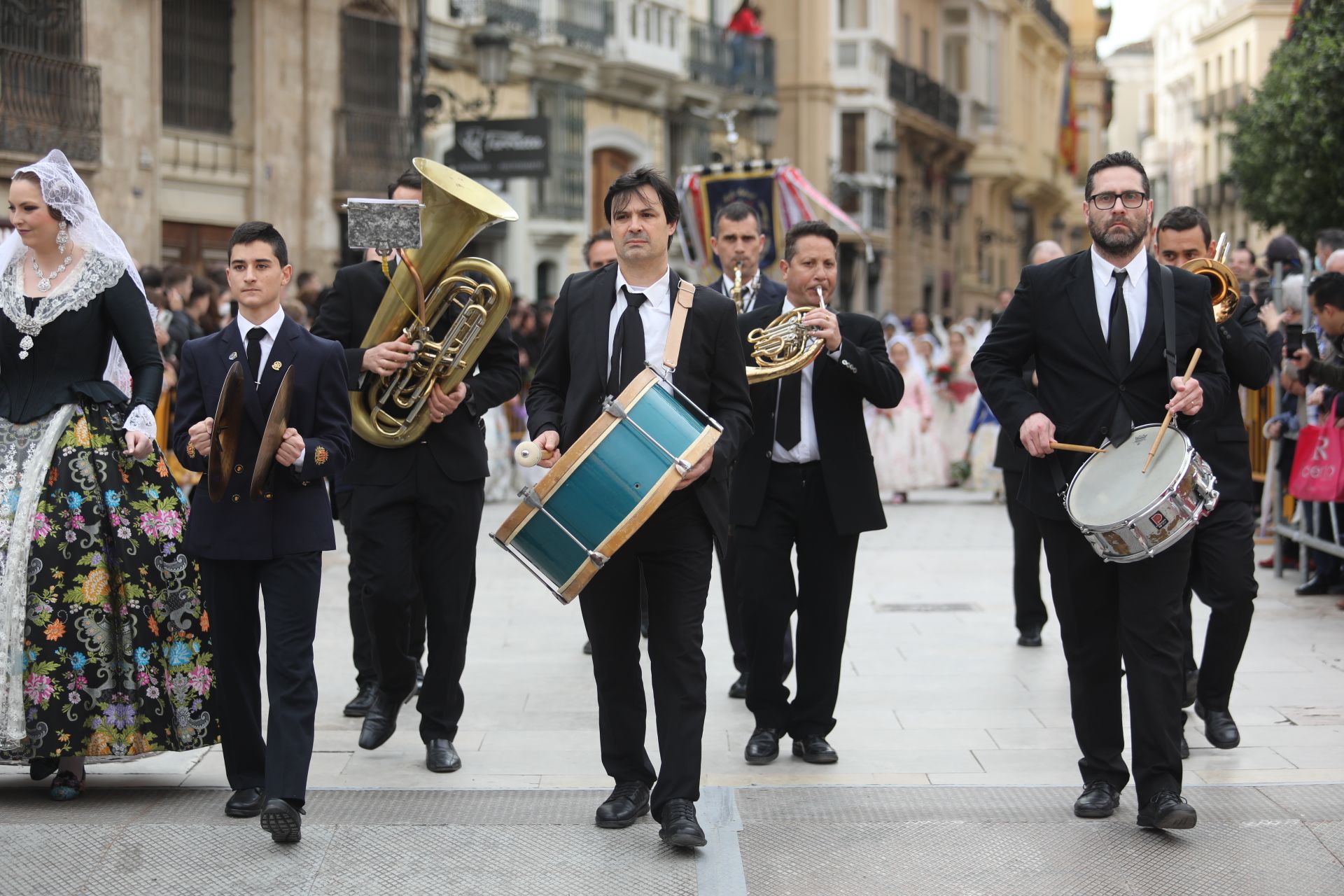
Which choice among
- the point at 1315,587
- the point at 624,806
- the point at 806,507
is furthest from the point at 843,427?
the point at 1315,587

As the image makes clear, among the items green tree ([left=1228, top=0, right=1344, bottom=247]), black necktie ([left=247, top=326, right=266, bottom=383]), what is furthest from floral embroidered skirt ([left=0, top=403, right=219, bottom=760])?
green tree ([left=1228, top=0, right=1344, bottom=247])

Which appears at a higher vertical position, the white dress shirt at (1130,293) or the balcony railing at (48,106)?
the balcony railing at (48,106)

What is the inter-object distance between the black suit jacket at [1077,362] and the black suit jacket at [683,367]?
2.63 feet

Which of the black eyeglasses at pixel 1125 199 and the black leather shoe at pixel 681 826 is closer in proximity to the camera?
the black leather shoe at pixel 681 826

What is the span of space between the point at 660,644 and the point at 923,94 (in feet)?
148

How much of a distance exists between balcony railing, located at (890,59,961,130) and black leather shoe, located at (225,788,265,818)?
41.8m

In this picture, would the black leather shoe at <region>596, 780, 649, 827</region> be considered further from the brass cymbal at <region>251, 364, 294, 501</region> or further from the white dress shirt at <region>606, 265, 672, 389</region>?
the brass cymbal at <region>251, 364, 294, 501</region>

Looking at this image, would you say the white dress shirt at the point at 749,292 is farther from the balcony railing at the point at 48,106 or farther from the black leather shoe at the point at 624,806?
the balcony railing at the point at 48,106

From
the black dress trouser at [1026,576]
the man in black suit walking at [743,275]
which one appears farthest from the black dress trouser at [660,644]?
the black dress trouser at [1026,576]

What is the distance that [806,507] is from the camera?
690 centimetres

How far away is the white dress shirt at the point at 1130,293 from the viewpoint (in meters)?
5.90

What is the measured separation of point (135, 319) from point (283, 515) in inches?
39.9

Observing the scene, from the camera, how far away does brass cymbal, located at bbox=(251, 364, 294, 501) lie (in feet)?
18.2

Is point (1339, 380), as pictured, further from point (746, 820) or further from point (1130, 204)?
point (746, 820)
